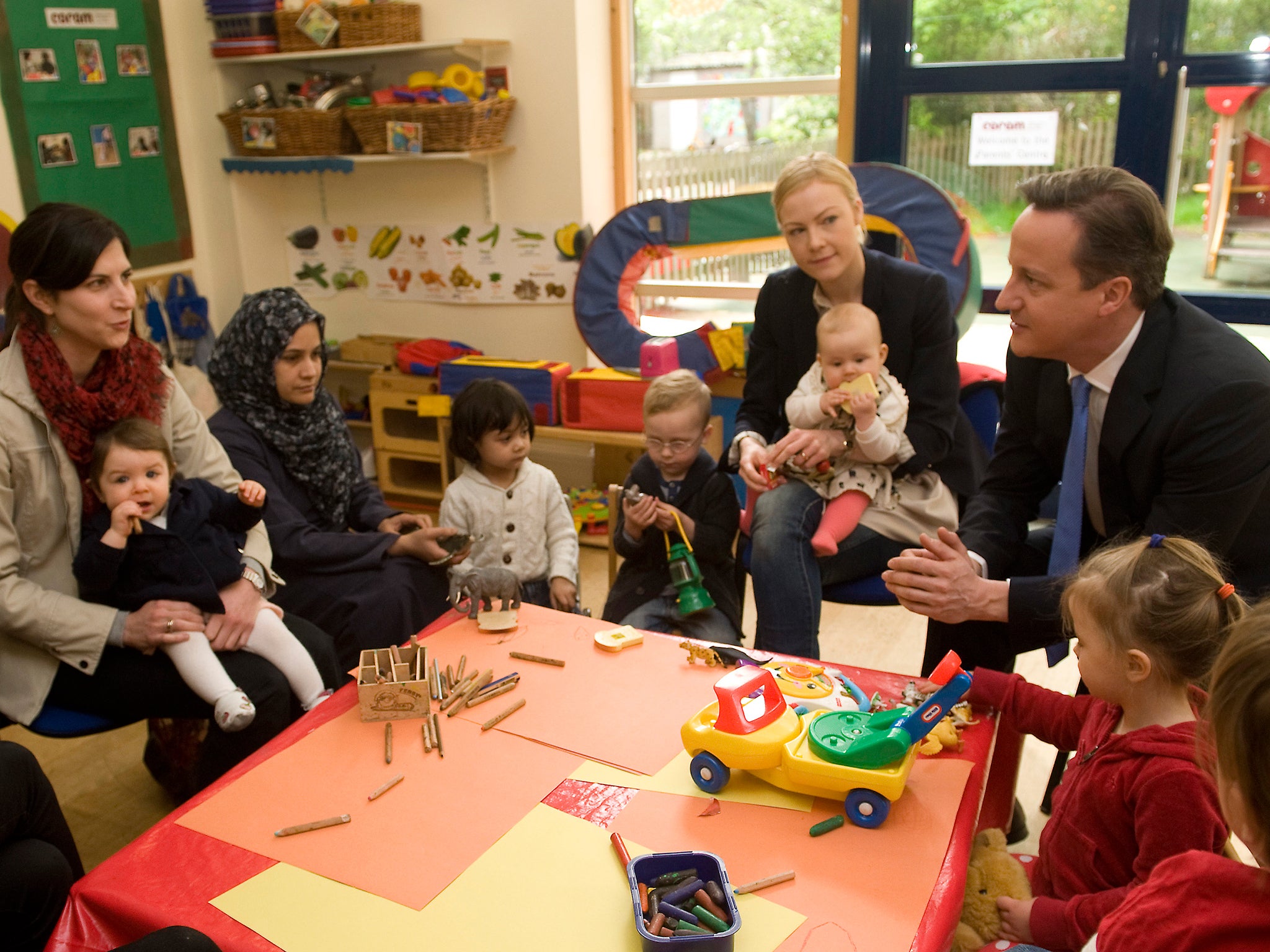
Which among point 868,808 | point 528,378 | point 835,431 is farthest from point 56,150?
point 868,808

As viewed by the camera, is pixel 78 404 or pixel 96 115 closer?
pixel 78 404

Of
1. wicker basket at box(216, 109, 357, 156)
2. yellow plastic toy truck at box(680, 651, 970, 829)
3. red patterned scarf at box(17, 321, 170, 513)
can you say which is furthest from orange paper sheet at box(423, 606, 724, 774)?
wicker basket at box(216, 109, 357, 156)

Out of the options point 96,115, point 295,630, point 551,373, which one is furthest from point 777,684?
point 96,115

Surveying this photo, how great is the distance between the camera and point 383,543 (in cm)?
252

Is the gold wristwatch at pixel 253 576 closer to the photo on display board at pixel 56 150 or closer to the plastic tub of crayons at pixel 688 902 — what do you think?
the plastic tub of crayons at pixel 688 902

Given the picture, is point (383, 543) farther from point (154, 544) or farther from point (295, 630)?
point (154, 544)

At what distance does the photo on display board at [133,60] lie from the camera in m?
3.89

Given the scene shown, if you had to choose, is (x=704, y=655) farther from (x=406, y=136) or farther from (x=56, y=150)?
(x=56, y=150)

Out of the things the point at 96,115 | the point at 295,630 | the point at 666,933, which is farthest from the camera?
the point at 96,115

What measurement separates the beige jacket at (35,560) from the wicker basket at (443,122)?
7.06 ft

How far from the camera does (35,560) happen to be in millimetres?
2016

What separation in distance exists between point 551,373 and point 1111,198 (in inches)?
93.2

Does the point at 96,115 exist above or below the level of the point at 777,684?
above

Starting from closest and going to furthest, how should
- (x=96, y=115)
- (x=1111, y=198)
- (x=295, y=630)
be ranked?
(x=1111, y=198) → (x=295, y=630) → (x=96, y=115)
